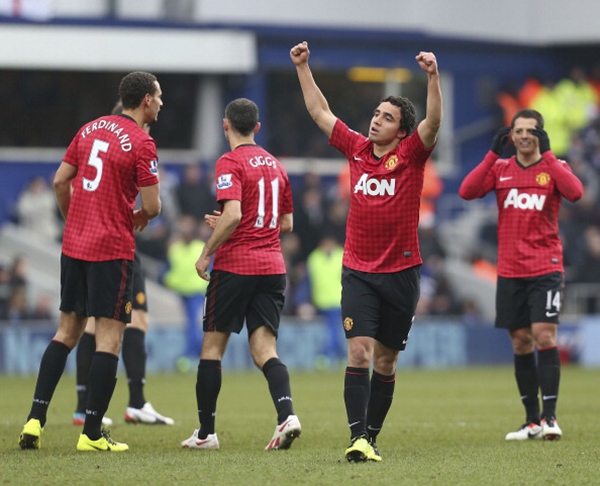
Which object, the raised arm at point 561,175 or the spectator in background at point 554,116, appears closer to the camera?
the raised arm at point 561,175

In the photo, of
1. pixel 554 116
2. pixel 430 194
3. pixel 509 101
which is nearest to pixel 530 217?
pixel 430 194

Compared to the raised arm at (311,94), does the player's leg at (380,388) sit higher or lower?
lower

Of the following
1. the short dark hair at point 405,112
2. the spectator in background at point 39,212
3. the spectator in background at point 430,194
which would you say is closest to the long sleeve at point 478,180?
the short dark hair at point 405,112

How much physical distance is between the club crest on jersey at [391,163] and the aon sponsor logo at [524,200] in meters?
2.35

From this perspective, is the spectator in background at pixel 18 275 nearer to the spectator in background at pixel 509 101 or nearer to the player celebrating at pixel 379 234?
the player celebrating at pixel 379 234

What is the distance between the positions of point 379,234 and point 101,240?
187cm

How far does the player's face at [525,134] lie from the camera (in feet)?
34.8

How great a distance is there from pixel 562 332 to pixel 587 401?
8817mm

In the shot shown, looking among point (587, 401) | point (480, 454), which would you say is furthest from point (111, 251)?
point (587, 401)

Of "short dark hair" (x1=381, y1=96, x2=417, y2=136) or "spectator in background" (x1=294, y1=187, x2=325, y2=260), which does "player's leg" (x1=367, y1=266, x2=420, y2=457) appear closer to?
"short dark hair" (x1=381, y1=96, x2=417, y2=136)

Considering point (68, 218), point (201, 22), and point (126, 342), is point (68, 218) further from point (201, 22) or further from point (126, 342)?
point (201, 22)

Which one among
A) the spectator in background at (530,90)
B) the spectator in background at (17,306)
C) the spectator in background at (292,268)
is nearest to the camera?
the spectator in background at (17,306)

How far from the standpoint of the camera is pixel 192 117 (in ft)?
89.8

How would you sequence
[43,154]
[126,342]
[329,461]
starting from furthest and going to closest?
[43,154] < [126,342] < [329,461]
